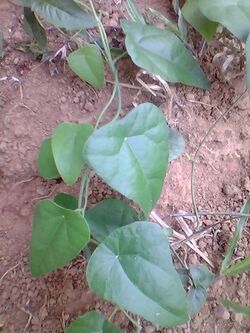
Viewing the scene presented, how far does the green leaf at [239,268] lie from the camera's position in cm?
95

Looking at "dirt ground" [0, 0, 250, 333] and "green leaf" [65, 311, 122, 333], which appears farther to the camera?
"dirt ground" [0, 0, 250, 333]

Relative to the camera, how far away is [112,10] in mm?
1212

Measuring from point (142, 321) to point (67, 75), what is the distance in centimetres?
49

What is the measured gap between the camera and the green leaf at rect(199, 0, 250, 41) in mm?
1021

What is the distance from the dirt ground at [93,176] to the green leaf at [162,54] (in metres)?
0.07

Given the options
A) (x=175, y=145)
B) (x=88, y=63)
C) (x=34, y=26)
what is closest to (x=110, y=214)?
(x=175, y=145)

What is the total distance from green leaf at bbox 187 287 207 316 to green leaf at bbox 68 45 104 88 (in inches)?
15.6

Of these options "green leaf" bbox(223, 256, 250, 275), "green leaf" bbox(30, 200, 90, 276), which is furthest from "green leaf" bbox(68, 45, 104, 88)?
"green leaf" bbox(223, 256, 250, 275)

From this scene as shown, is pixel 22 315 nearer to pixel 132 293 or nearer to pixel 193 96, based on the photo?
pixel 132 293

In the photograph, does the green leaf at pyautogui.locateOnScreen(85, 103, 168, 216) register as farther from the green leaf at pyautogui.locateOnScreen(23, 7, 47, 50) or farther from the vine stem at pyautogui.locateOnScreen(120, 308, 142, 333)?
the green leaf at pyautogui.locateOnScreen(23, 7, 47, 50)

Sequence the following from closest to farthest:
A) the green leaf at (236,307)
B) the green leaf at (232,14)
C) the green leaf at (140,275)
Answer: the green leaf at (140,275) < the green leaf at (236,307) < the green leaf at (232,14)

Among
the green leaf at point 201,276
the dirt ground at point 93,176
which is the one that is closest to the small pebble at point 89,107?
the dirt ground at point 93,176

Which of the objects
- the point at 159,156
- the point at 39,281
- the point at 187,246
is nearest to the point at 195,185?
the point at 187,246

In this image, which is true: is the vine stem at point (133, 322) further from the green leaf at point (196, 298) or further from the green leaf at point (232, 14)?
the green leaf at point (232, 14)
